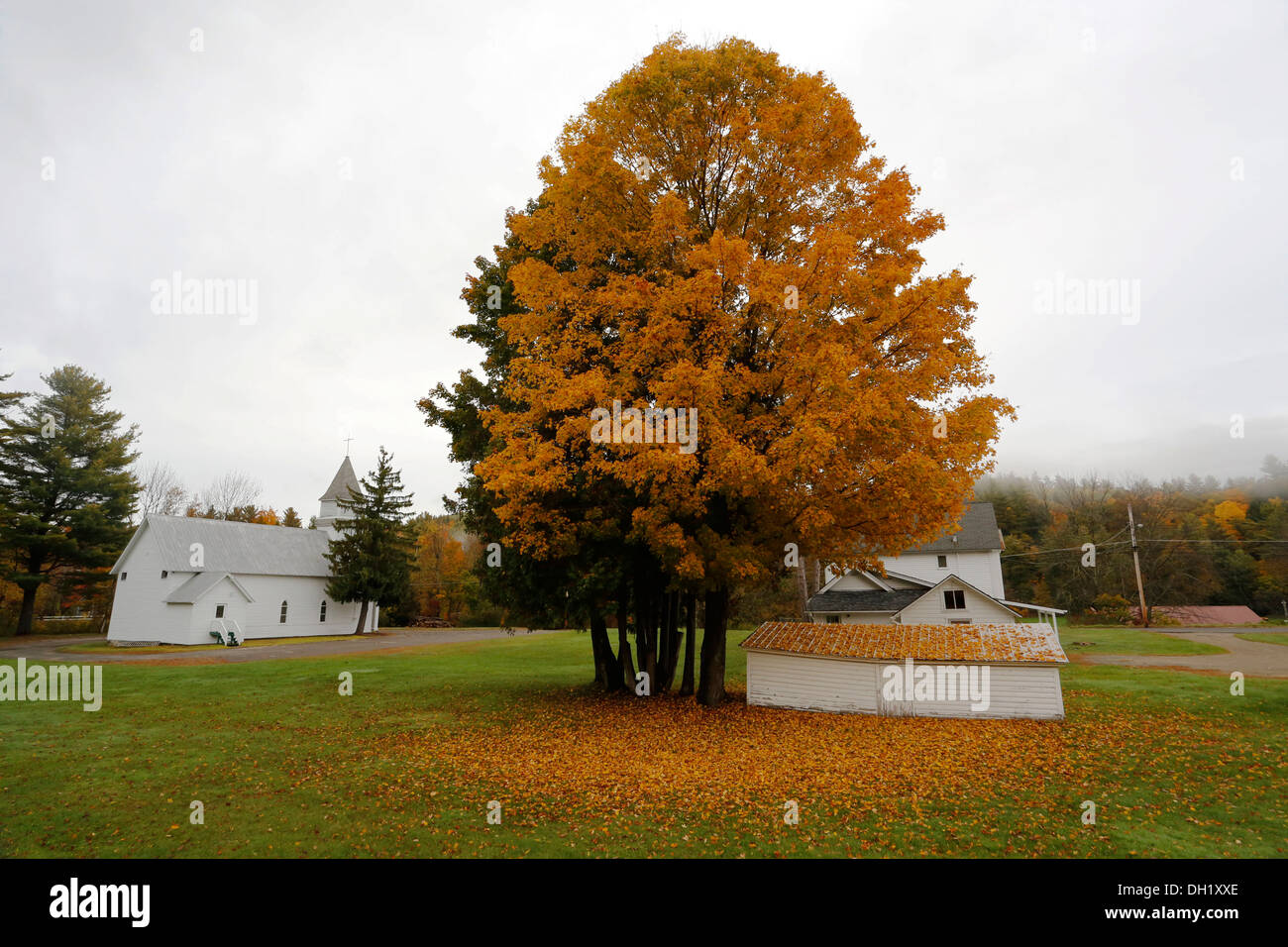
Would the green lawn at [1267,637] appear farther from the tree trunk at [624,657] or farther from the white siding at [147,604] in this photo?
the white siding at [147,604]

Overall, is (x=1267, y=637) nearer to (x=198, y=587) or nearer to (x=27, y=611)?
(x=198, y=587)

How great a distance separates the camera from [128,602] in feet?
112

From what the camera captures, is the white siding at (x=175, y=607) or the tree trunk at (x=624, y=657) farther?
the white siding at (x=175, y=607)

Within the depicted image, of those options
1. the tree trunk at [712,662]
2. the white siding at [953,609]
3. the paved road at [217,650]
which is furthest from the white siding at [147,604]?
the white siding at [953,609]

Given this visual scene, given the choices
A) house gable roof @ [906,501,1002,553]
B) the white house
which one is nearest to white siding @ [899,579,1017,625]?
the white house

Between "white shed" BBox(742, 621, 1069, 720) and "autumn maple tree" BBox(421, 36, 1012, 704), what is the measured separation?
2.45 meters

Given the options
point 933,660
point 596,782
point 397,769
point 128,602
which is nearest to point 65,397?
point 128,602

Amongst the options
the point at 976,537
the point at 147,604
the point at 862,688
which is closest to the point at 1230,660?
the point at 976,537

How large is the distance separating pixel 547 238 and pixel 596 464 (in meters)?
5.63

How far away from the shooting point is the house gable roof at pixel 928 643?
1275cm

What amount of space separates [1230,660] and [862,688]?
1902cm

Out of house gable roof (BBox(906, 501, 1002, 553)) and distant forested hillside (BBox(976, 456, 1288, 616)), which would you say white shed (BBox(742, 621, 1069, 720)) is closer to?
house gable roof (BBox(906, 501, 1002, 553))

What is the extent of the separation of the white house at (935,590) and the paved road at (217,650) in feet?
72.8

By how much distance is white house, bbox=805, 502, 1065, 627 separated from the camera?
27312 millimetres
